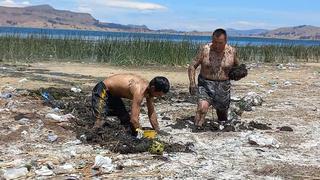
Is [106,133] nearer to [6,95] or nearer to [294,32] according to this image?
[6,95]

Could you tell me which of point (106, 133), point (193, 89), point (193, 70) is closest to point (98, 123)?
point (106, 133)

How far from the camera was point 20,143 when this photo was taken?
6.25 m

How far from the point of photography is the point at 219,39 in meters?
7.57

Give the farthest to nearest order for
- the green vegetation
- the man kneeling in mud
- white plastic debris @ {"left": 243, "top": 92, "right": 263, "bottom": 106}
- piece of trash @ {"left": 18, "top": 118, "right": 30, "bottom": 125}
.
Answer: the green vegetation → white plastic debris @ {"left": 243, "top": 92, "right": 263, "bottom": 106} → piece of trash @ {"left": 18, "top": 118, "right": 30, "bottom": 125} → the man kneeling in mud

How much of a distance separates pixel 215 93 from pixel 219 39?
31.6 inches

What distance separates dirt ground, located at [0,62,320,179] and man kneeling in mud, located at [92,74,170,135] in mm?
199

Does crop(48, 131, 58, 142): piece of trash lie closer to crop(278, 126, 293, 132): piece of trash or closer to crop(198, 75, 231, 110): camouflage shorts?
crop(198, 75, 231, 110): camouflage shorts

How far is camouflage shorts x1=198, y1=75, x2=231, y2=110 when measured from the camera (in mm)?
7844

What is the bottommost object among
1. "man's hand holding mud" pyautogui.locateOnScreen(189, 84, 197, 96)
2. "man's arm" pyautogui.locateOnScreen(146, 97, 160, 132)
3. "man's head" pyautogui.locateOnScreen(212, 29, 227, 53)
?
"man's arm" pyautogui.locateOnScreen(146, 97, 160, 132)

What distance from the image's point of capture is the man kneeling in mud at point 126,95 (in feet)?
20.3

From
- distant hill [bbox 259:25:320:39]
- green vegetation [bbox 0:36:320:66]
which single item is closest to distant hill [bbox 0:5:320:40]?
distant hill [bbox 259:25:320:39]

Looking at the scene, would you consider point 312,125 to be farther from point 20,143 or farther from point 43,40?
point 43,40

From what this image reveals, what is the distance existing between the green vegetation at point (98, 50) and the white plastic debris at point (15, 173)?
15.1 m

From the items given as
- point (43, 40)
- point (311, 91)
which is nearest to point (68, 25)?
point (43, 40)
